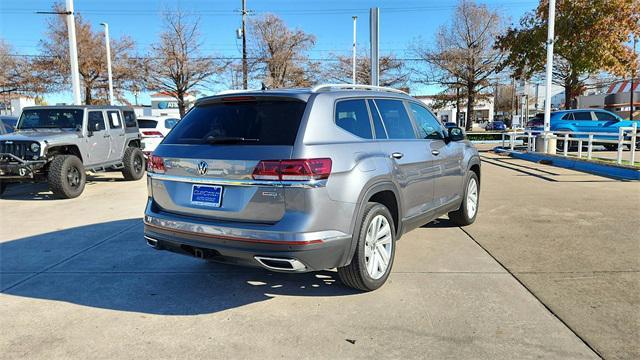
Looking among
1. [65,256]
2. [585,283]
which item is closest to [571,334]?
[585,283]

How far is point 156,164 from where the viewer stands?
3.91 metres

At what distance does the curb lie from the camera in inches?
418

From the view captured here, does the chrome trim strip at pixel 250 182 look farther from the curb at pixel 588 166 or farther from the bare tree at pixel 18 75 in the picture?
the bare tree at pixel 18 75

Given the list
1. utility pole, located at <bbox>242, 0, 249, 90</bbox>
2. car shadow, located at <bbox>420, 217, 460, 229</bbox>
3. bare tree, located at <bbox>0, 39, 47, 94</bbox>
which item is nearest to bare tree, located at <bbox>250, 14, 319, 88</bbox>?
utility pole, located at <bbox>242, 0, 249, 90</bbox>

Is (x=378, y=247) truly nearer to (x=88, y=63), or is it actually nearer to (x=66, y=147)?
(x=66, y=147)

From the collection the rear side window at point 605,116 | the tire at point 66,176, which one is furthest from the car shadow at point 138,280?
the rear side window at point 605,116

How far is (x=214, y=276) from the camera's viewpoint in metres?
4.53

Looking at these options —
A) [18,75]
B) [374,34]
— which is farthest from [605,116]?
[18,75]

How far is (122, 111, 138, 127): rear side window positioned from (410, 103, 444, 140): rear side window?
907cm

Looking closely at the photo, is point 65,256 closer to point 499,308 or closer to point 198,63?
point 499,308

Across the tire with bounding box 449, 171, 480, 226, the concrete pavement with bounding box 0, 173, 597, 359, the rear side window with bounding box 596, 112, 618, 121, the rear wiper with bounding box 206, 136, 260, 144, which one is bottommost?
the concrete pavement with bounding box 0, 173, 597, 359

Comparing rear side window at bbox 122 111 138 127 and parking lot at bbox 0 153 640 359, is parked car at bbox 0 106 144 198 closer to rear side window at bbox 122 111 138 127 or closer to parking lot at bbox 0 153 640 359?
rear side window at bbox 122 111 138 127

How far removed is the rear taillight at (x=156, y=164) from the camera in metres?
3.86

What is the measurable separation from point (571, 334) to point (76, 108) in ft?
34.0
